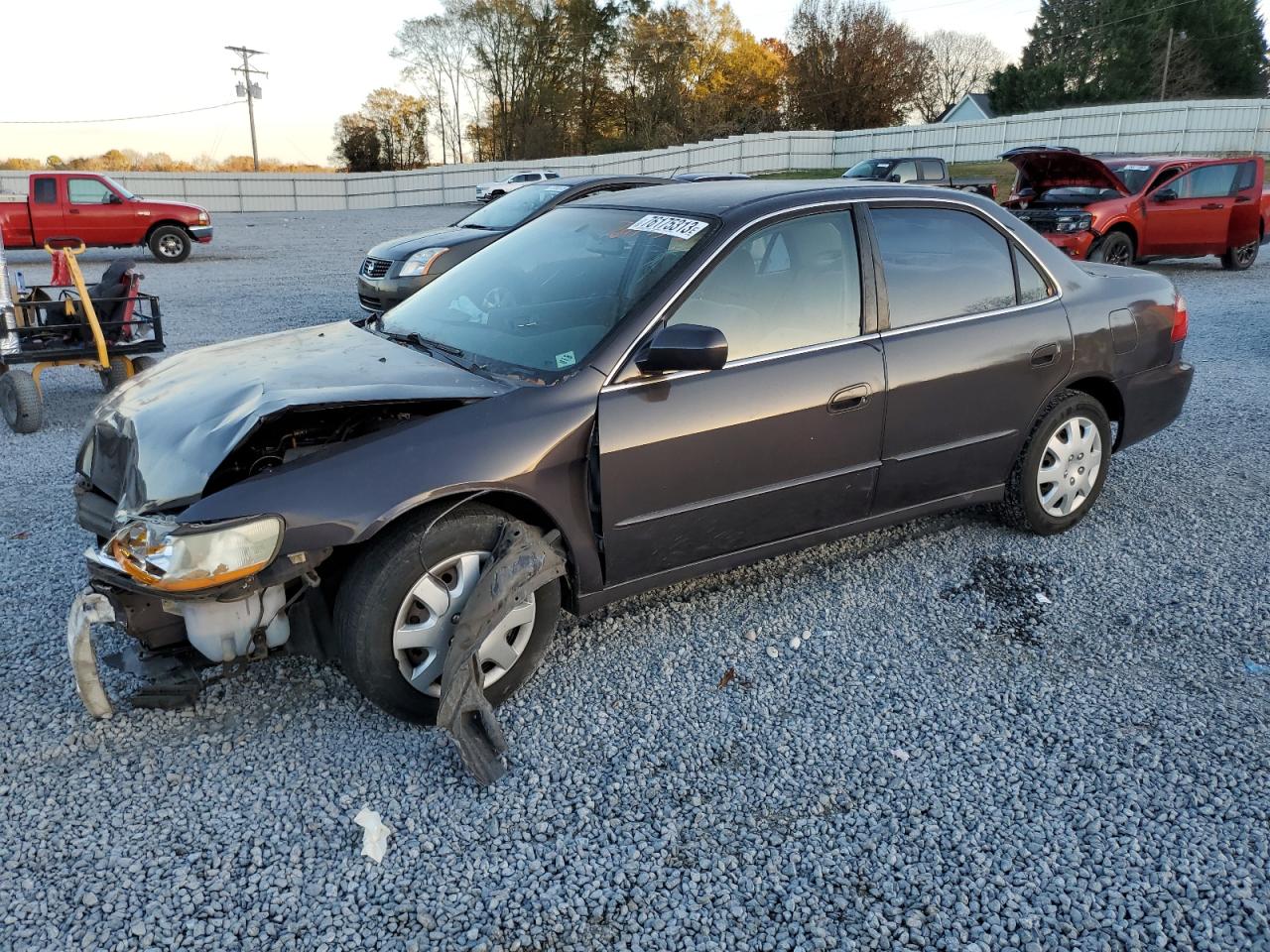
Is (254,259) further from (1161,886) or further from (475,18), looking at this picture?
(475,18)

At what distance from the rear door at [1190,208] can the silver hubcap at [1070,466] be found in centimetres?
1066

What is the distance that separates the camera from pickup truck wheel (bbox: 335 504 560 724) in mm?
2906

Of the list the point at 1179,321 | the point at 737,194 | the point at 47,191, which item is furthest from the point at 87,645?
the point at 47,191

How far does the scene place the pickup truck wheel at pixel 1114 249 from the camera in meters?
13.1

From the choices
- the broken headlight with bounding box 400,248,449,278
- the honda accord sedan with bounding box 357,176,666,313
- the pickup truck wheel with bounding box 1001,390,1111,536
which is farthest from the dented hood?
the broken headlight with bounding box 400,248,449,278

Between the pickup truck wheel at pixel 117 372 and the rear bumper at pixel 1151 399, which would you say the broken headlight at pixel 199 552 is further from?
the pickup truck wheel at pixel 117 372

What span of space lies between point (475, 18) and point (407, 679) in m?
57.1

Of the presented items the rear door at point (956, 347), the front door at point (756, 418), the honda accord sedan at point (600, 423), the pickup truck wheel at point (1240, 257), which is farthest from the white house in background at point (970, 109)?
the front door at point (756, 418)

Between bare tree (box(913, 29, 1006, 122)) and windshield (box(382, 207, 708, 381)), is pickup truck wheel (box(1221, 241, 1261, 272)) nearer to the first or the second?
windshield (box(382, 207, 708, 381))

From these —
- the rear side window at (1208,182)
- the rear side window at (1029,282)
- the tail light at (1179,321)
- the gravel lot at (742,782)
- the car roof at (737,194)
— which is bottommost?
the gravel lot at (742,782)

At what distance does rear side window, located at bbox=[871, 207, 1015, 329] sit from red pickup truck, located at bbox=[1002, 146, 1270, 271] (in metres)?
9.66

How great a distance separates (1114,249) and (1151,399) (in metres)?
9.96

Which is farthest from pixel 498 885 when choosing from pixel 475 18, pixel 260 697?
pixel 475 18

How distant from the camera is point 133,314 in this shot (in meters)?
7.36
